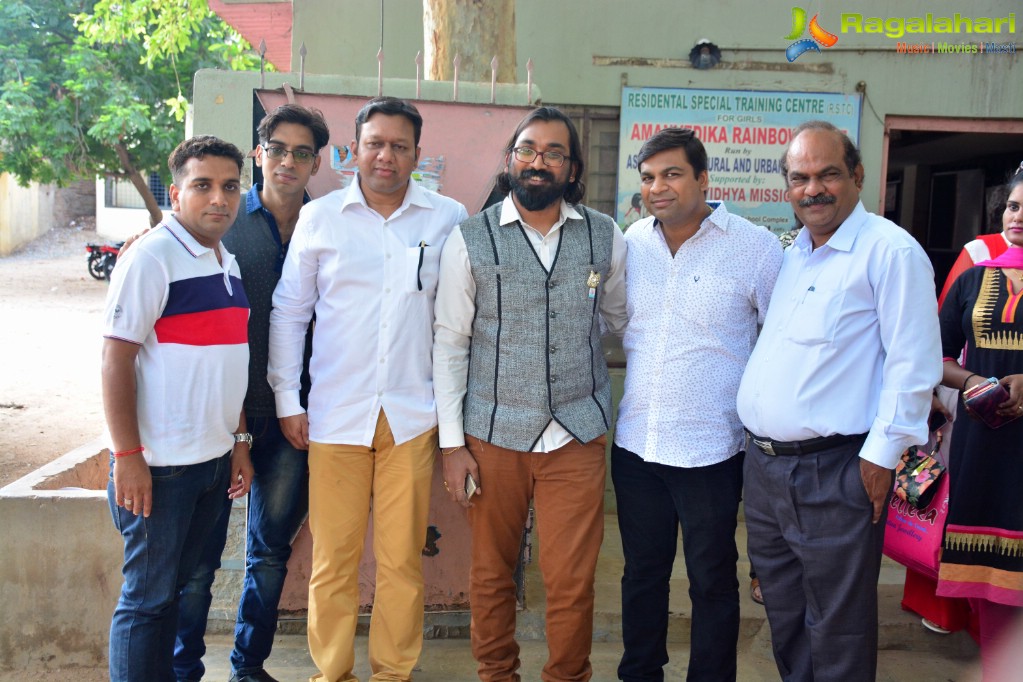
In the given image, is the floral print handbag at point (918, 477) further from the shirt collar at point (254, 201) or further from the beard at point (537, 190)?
the shirt collar at point (254, 201)

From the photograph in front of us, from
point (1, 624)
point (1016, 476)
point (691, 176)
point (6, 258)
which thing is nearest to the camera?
point (691, 176)

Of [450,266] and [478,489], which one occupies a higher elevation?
[450,266]

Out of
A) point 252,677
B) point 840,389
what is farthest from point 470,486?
point 840,389

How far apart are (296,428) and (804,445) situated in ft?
5.37

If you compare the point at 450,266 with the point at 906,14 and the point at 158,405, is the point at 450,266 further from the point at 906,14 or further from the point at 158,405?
the point at 906,14

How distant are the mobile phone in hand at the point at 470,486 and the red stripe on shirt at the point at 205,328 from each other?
853 millimetres

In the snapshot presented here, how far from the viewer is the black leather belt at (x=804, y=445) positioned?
2598 millimetres

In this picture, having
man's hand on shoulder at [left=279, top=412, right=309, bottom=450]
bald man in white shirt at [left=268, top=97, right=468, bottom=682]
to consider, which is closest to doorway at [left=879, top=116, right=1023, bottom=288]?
bald man in white shirt at [left=268, top=97, right=468, bottom=682]

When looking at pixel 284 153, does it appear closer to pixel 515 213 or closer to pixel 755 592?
pixel 515 213

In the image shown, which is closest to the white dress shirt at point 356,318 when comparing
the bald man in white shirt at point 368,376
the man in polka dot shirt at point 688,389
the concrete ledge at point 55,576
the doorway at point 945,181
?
the bald man in white shirt at point 368,376

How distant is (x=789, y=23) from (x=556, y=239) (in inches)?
123

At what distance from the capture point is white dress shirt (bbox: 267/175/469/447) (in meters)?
2.94

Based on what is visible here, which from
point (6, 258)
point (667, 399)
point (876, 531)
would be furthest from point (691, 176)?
point (6, 258)

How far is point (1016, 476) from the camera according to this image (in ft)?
10.3
